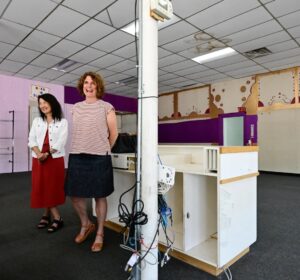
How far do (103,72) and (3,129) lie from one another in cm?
293

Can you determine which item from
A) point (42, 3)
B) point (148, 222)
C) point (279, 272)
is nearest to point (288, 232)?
point (279, 272)

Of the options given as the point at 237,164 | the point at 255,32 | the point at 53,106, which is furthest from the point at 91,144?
the point at 255,32

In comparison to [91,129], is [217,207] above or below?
below

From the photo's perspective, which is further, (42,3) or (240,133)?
(240,133)

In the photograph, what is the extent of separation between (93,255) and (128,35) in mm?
3350

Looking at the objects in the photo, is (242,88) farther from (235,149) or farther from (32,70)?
(235,149)

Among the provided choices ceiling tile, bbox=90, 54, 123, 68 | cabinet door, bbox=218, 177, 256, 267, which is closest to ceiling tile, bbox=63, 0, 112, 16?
ceiling tile, bbox=90, 54, 123, 68

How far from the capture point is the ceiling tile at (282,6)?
304cm

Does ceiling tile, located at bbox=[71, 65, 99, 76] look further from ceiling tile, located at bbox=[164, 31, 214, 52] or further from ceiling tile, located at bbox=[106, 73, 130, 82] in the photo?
ceiling tile, located at bbox=[164, 31, 214, 52]

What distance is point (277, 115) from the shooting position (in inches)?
244

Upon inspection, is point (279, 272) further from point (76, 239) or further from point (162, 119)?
point (162, 119)

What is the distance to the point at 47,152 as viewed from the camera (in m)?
2.19

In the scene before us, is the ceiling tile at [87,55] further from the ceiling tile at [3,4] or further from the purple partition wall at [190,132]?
the purple partition wall at [190,132]

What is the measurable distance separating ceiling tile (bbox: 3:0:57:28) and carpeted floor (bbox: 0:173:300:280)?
257cm
